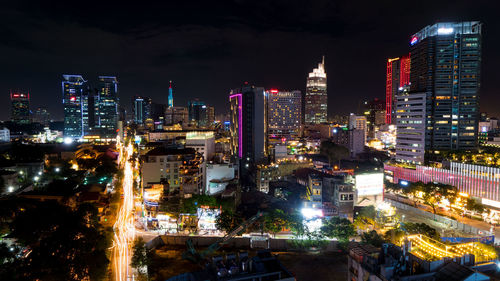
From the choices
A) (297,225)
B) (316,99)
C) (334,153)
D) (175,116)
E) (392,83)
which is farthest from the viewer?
(316,99)

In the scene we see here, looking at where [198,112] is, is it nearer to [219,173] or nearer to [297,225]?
[219,173]

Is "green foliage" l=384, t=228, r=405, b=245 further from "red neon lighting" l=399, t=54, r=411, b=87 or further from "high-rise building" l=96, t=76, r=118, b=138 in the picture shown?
"high-rise building" l=96, t=76, r=118, b=138

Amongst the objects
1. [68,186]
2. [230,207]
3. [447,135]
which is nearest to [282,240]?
[230,207]

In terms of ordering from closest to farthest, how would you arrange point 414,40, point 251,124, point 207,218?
point 207,218, point 414,40, point 251,124

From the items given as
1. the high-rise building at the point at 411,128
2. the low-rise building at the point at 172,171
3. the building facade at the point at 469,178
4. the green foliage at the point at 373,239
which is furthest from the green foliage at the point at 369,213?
the high-rise building at the point at 411,128

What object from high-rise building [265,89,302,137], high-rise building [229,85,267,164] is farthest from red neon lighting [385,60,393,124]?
high-rise building [229,85,267,164]

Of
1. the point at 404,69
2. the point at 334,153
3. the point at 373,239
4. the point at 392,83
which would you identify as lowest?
the point at 373,239

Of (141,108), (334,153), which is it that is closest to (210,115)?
(141,108)
